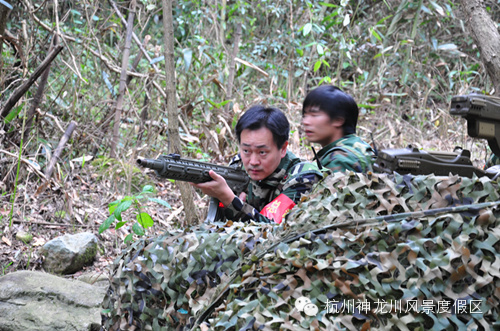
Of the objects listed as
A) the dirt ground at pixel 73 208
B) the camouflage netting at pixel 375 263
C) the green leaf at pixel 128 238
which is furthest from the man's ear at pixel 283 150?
the dirt ground at pixel 73 208

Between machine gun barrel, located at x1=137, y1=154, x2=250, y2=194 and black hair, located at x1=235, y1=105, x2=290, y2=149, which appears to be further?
black hair, located at x1=235, y1=105, x2=290, y2=149

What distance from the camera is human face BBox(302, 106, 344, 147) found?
8.93 feet

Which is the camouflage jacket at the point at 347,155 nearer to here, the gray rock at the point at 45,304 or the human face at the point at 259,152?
the human face at the point at 259,152

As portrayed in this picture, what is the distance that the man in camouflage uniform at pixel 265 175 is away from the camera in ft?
7.58

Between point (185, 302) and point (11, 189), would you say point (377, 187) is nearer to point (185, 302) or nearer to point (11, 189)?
point (185, 302)

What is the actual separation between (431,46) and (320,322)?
21.2 feet

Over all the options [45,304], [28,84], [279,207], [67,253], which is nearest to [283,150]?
[279,207]

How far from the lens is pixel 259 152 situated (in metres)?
2.46

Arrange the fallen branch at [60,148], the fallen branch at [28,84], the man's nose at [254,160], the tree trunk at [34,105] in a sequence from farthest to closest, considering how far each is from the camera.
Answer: the tree trunk at [34,105], the fallen branch at [60,148], the fallen branch at [28,84], the man's nose at [254,160]

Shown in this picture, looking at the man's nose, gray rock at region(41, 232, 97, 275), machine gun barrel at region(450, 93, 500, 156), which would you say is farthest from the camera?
gray rock at region(41, 232, 97, 275)

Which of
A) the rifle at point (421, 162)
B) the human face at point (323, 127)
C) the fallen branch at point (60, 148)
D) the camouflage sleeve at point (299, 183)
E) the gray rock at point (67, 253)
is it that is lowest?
the gray rock at point (67, 253)

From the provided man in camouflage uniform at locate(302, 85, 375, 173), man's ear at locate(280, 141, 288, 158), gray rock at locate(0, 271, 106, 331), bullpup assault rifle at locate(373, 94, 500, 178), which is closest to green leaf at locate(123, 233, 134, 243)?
gray rock at locate(0, 271, 106, 331)

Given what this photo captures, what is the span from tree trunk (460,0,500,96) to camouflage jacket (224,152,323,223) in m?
1.63

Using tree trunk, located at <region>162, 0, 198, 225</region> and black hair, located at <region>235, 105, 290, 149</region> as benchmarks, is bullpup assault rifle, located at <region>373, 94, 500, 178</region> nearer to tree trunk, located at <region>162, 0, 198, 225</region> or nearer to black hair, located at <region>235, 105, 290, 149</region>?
black hair, located at <region>235, 105, 290, 149</region>
